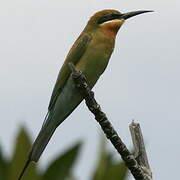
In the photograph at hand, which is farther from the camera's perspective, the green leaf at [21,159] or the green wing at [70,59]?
the green wing at [70,59]

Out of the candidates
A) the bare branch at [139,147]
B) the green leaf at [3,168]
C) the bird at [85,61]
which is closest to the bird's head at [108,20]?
the bird at [85,61]

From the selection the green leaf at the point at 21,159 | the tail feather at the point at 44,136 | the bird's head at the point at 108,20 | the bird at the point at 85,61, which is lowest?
the green leaf at the point at 21,159

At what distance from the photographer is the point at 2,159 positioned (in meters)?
1.41

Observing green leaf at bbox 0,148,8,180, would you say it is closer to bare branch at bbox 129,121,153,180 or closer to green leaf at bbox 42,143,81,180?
green leaf at bbox 42,143,81,180

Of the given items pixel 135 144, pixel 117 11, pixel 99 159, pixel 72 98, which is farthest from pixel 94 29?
pixel 99 159

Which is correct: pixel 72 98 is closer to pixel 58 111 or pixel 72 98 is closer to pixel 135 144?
pixel 58 111

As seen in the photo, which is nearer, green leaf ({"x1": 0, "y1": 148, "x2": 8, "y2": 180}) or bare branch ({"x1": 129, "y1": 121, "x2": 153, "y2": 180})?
green leaf ({"x1": 0, "y1": 148, "x2": 8, "y2": 180})

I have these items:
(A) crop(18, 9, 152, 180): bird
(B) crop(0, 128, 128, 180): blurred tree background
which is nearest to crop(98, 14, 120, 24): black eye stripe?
(A) crop(18, 9, 152, 180): bird

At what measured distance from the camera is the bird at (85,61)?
3746 millimetres

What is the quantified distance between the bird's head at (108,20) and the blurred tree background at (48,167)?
2.79 m

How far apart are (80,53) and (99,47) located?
16 cm

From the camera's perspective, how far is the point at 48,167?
1.50 m

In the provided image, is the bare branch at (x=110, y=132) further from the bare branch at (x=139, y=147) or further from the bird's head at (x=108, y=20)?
the bird's head at (x=108, y=20)

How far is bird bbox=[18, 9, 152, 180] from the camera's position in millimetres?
3746
